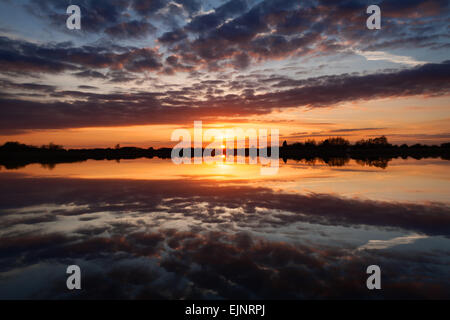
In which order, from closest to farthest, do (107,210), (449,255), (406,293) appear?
(406,293) → (449,255) → (107,210)

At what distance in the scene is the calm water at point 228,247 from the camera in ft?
17.5

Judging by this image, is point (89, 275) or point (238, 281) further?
point (89, 275)

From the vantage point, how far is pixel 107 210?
39.2 ft

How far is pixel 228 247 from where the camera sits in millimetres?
7355

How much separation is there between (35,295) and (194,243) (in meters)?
3.86

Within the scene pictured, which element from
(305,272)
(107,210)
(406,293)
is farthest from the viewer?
(107,210)

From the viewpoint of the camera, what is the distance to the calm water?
17.5ft

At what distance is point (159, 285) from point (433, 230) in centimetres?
901

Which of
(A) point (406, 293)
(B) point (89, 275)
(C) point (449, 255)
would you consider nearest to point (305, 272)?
(A) point (406, 293)
